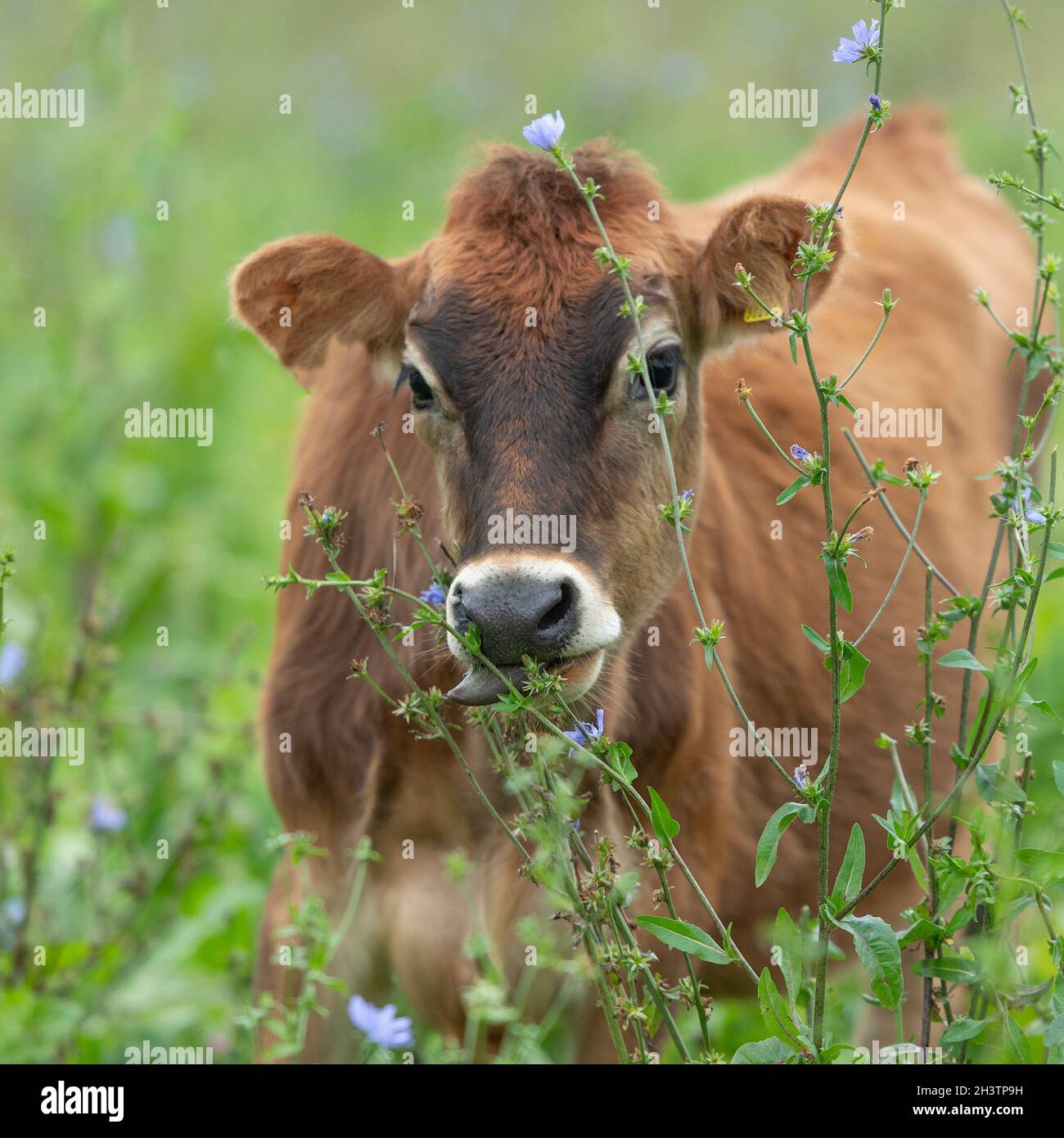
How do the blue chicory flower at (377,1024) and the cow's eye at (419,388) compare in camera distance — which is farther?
the cow's eye at (419,388)

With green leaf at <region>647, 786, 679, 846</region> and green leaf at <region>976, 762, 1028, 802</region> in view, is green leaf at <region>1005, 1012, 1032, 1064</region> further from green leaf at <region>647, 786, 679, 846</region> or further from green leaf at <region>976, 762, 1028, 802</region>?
green leaf at <region>647, 786, 679, 846</region>

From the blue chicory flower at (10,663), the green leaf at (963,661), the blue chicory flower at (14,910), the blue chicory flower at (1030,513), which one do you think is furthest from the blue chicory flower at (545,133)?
the blue chicory flower at (14,910)

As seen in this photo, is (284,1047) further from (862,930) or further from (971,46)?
(971,46)

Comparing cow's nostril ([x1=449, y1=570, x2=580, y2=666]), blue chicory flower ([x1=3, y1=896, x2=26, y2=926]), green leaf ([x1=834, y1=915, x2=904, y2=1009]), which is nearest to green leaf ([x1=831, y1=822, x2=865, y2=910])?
green leaf ([x1=834, y1=915, x2=904, y2=1009])

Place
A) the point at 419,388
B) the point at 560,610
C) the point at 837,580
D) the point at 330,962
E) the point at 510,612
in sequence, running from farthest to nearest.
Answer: the point at 330,962
the point at 419,388
the point at 560,610
the point at 510,612
the point at 837,580

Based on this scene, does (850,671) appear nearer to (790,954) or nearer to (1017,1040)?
(790,954)

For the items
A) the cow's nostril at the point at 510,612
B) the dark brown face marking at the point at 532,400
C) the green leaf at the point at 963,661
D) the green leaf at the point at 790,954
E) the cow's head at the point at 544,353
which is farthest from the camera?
the dark brown face marking at the point at 532,400

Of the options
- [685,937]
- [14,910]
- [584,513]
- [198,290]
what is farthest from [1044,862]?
[198,290]

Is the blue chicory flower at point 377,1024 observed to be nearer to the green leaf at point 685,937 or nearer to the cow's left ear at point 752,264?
the green leaf at point 685,937

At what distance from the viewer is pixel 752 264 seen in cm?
345

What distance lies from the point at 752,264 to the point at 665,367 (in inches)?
13.1

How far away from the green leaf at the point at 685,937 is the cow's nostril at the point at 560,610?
0.62 meters

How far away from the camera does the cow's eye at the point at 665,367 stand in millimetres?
3350

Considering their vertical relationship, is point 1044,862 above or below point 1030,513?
below
